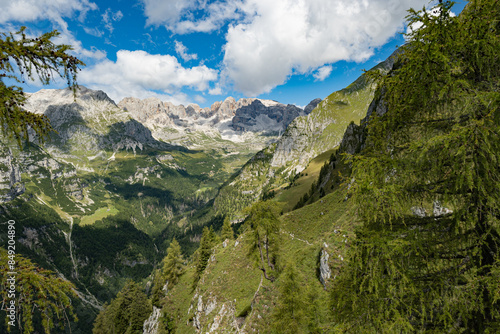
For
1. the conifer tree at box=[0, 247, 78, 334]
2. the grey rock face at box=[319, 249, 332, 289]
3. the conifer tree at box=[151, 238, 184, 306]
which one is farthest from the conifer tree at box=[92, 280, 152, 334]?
the conifer tree at box=[0, 247, 78, 334]

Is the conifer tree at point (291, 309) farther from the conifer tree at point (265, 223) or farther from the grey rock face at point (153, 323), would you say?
the grey rock face at point (153, 323)

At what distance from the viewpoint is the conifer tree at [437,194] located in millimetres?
6016

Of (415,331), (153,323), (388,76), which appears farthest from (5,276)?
(153,323)

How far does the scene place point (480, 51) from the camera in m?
6.57

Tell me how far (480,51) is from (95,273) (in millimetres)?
254039

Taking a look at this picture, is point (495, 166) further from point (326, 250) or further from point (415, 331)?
point (326, 250)

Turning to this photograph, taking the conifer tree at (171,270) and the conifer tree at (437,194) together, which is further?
the conifer tree at (171,270)

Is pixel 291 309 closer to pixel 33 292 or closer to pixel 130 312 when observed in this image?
pixel 33 292

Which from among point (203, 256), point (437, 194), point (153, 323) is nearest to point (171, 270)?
point (203, 256)

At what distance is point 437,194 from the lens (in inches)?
287

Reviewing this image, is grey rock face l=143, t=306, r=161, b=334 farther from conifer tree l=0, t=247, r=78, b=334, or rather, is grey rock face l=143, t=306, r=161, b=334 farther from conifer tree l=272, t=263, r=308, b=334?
conifer tree l=0, t=247, r=78, b=334

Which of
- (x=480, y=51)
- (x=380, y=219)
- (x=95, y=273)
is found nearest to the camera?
(x=480, y=51)

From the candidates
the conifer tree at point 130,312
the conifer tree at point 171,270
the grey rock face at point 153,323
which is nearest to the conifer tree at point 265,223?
the grey rock face at point 153,323

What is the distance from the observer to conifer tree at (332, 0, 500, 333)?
602 cm
